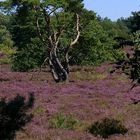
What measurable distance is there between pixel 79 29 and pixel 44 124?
19.0 m

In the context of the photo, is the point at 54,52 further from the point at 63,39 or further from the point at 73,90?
the point at 63,39

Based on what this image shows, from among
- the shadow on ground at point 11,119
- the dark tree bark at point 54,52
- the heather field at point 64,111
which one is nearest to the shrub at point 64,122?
the heather field at point 64,111

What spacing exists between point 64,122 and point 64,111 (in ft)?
7.63

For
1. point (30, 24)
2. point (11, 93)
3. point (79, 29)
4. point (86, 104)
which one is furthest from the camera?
point (79, 29)

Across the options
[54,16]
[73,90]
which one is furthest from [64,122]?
[54,16]

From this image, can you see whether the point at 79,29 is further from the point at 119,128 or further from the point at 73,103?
the point at 119,128

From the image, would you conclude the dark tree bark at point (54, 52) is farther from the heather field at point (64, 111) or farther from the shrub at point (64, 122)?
the shrub at point (64, 122)

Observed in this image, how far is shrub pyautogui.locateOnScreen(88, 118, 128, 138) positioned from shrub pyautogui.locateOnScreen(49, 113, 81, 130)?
62 centimetres

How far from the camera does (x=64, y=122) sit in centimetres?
1416

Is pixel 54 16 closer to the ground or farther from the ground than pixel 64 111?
farther from the ground

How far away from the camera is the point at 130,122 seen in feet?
46.2

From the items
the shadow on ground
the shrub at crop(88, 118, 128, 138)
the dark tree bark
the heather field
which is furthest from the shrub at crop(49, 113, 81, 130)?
the dark tree bark

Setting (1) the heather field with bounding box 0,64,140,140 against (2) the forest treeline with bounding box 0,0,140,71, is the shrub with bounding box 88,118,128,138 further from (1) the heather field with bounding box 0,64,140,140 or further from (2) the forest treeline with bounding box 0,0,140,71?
(2) the forest treeline with bounding box 0,0,140,71

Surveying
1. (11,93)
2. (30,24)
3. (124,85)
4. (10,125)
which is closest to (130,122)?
(10,125)
